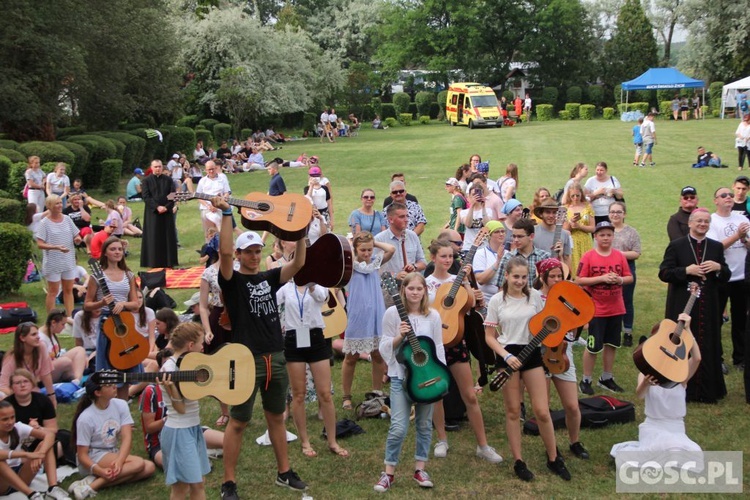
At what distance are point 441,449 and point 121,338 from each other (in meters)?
3.35

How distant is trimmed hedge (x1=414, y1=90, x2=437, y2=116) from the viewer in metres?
61.7

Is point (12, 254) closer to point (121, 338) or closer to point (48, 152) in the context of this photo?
point (121, 338)

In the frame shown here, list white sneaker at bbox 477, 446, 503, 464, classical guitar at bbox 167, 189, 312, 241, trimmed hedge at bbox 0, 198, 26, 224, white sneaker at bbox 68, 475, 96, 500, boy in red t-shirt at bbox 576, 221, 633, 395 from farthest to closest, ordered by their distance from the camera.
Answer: trimmed hedge at bbox 0, 198, 26, 224, boy in red t-shirt at bbox 576, 221, 633, 395, white sneaker at bbox 477, 446, 503, 464, white sneaker at bbox 68, 475, 96, 500, classical guitar at bbox 167, 189, 312, 241

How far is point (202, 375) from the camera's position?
18.3 ft

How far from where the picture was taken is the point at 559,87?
6538cm

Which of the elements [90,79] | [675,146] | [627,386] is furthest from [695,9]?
[627,386]

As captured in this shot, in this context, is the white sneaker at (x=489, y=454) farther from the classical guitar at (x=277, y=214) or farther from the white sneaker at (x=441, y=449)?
the classical guitar at (x=277, y=214)

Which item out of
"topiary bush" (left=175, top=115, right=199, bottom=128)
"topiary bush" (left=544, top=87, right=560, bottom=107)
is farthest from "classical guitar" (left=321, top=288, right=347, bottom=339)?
"topiary bush" (left=544, top=87, right=560, bottom=107)

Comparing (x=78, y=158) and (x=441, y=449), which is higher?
(x=78, y=158)

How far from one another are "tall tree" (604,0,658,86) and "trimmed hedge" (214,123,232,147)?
37.2 meters

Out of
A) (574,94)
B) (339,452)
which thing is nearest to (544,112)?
(574,94)

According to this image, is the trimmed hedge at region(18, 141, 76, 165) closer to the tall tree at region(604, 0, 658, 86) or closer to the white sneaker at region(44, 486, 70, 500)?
the white sneaker at region(44, 486, 70, 500)

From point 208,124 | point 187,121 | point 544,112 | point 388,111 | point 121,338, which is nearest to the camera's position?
point 121,338

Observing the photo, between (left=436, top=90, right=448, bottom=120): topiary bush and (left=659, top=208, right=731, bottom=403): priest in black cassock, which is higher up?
(left=436, top=90, right=448, bottom=120): topiary bush
